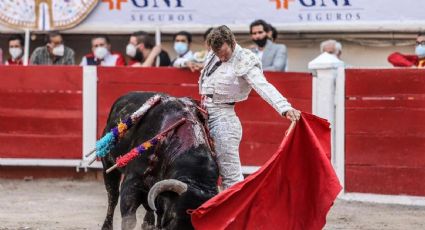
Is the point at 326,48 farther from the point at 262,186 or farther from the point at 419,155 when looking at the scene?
the point at 262,186

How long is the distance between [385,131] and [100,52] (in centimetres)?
297

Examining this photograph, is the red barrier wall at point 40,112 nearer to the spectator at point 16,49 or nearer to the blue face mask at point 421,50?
the spectator at point 16,49

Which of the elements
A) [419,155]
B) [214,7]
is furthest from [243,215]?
[214,7]

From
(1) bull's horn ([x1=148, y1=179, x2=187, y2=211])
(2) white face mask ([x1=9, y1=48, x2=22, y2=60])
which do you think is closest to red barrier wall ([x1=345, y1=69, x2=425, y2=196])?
(1) bull's horn ([x1=148, y1=179, x2=187, y2=211])

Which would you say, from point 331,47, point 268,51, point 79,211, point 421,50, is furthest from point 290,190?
point 331,47

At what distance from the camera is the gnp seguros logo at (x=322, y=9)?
10.2 m

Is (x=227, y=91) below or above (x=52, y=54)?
below

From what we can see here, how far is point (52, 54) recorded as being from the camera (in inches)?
412

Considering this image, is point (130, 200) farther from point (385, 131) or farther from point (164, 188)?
point (385, 131)

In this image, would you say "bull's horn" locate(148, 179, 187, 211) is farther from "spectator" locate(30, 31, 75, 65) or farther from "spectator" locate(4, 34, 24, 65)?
"spectator" locate(4, 34, 24, 65)

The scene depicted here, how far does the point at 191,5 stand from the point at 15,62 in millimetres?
1782

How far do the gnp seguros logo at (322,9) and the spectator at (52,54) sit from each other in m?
1.97

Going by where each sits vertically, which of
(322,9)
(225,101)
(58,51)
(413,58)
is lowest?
(225,101)

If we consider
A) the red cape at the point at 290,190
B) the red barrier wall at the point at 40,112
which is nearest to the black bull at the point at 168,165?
the red cape at the point at 290,190
